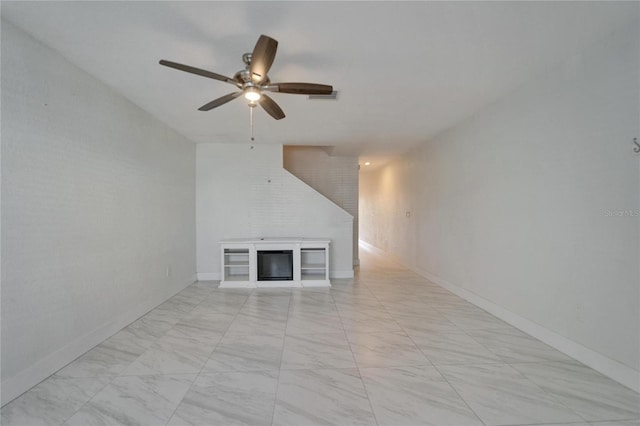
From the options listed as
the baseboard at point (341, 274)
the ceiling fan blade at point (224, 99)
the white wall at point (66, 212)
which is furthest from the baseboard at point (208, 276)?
the ceiling fan blade at point (224, 99)

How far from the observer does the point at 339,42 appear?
212 cm

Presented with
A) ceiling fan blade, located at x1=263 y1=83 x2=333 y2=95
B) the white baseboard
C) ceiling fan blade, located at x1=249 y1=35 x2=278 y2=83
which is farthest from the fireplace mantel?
ceiling fan blade, located at x1=249 y1=35 x2=278 y2=83

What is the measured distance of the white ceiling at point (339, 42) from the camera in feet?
5.88

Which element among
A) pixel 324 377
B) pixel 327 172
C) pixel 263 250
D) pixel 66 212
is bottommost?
pixel 324 377

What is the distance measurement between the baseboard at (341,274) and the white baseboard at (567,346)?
212 centimetres

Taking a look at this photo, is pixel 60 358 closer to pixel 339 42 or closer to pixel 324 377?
pixel 324 377

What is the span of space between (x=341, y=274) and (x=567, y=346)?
11.7 feet

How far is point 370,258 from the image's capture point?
25.1ft

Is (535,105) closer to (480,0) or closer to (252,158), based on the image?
(480,0)

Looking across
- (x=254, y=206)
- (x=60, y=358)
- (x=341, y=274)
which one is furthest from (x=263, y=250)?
(x=60, y=358)

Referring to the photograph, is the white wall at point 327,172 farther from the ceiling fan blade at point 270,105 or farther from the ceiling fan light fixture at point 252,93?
the ceiling fan light fixture at point 252,93

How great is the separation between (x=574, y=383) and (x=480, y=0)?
2.78 metres

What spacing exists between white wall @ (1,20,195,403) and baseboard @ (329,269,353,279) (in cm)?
310

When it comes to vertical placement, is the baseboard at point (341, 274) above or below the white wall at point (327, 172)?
below
